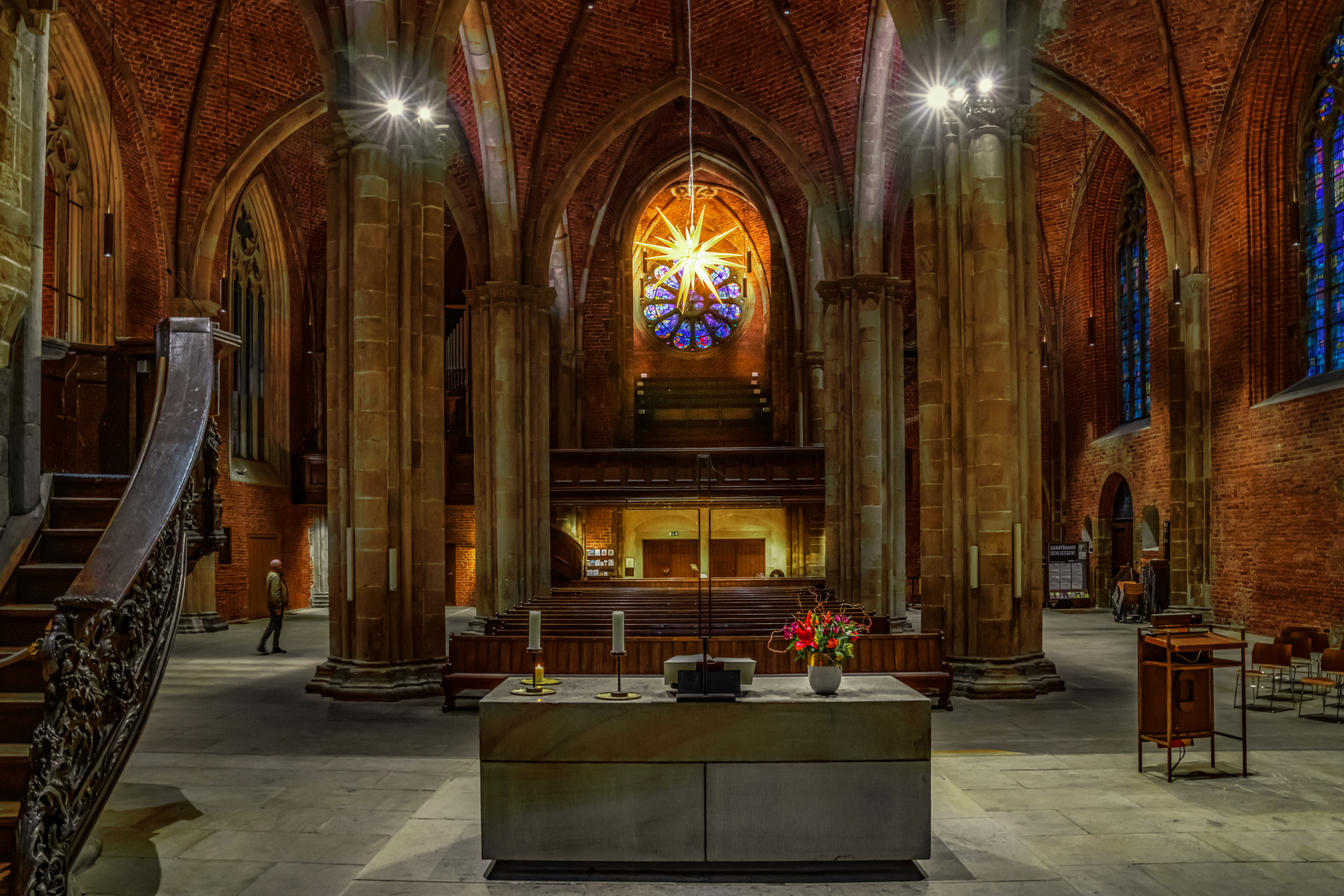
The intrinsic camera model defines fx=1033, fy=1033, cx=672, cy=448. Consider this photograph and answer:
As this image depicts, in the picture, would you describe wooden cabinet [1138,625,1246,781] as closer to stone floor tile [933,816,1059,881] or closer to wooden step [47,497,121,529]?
stone floor tile [933,816,1059,881]

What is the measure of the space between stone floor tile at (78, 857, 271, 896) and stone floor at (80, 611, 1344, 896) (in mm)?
13

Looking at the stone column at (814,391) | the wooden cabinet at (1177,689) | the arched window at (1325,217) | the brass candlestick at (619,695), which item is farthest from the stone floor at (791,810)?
the stone column at (814,391)

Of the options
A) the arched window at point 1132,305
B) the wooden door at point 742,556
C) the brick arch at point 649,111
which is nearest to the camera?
the brick arch at point 649,111

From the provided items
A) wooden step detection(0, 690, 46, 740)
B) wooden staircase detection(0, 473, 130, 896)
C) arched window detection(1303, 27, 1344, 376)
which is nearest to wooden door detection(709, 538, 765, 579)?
arched window detection(1303, 27, 1344, 376)

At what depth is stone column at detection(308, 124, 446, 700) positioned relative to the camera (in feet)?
36.5

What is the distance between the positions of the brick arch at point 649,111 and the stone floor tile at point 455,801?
14122 mm

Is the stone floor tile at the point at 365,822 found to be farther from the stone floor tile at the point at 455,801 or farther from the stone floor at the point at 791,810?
the stone floor tile at the point at 455,801

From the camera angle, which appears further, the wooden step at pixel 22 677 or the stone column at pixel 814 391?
the stone column at pixel 814 391

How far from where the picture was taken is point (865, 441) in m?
18.2

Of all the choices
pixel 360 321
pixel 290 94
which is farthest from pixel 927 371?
pixel 290 94

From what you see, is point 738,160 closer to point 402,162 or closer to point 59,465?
point 402,162

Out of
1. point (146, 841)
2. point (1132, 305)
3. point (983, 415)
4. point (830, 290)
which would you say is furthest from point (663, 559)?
point (146, 841)

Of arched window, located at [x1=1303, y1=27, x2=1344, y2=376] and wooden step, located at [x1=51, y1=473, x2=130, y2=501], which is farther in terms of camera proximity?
arched window, located at [x1=1303, y1=27, x2=1344, y2=376]

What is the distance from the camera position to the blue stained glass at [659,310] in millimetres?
30422
